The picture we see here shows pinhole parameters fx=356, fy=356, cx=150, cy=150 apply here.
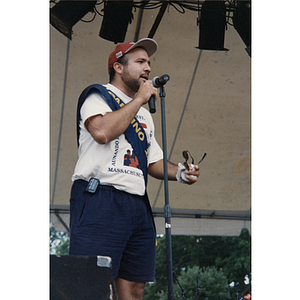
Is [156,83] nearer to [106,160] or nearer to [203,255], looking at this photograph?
[106,160]

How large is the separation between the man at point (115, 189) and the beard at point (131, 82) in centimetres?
11

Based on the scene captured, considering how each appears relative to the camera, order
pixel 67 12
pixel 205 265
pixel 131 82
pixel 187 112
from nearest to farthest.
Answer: pixel 131 82, pixel 67 12, pixel 187 112, pixel 205 265

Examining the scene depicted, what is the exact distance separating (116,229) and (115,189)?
6.6 inches

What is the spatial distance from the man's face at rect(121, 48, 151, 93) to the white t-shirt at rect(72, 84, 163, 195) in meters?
0.24

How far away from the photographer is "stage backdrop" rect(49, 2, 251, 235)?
9.74 feet

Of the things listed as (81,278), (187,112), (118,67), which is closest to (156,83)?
(118,67)

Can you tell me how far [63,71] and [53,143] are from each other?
691mm

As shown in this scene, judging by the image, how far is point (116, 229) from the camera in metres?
1.44

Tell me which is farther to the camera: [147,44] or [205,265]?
[205,265]

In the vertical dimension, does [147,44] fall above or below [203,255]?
above

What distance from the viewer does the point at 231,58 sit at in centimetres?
314

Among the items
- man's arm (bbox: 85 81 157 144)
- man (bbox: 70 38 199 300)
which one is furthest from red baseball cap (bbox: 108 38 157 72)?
man's arm (bbox: 85 81 157 144)
